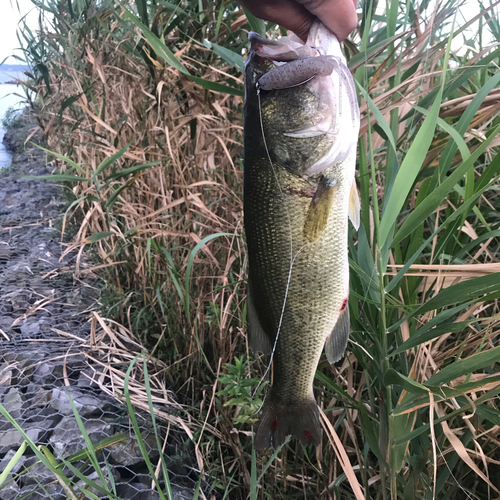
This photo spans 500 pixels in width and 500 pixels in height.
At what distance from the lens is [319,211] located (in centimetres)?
94

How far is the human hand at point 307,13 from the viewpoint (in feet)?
2.65

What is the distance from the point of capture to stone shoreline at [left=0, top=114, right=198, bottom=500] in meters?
1.74

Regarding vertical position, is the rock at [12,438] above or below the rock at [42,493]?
above

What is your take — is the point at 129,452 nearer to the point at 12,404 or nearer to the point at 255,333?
the point at 12,404

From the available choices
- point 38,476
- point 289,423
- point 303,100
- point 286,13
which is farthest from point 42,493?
point 286,13

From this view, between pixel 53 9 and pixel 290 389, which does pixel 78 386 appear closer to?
pixel 290 389

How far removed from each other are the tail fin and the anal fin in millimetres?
170

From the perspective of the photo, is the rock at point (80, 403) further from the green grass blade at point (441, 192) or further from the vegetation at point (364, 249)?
the green grass blade at point (441, 192)

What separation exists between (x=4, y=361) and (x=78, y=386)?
1.86 feet

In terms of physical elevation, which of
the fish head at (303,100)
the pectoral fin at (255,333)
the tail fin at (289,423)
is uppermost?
the fish head at (303,100)

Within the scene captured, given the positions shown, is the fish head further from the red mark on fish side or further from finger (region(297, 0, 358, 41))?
the red mark on fish side

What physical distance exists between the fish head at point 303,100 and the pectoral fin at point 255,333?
0.35 metres

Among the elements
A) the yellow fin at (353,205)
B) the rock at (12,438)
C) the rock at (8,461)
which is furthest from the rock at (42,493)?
the yellow fin at (353,205)

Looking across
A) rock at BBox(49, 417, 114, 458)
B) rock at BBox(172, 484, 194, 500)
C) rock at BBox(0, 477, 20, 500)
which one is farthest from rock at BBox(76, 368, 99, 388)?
rock at BBox(172, 484, 194, 500)
